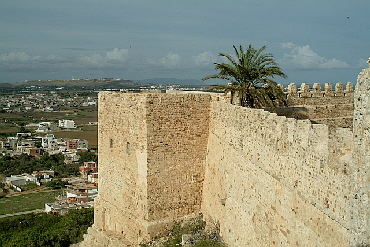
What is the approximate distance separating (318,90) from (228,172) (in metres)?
6.21

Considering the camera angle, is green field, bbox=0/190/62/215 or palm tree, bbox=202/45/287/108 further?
green field, bbox=0/190/62/215

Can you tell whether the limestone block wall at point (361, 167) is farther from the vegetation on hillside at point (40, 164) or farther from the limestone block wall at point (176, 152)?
the vegetation on hillside at point (40, 164)

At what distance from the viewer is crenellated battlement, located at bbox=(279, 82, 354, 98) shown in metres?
12.9

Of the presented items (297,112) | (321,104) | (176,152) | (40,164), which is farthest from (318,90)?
(40,164)

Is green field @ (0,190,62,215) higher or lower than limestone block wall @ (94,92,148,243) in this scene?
lower

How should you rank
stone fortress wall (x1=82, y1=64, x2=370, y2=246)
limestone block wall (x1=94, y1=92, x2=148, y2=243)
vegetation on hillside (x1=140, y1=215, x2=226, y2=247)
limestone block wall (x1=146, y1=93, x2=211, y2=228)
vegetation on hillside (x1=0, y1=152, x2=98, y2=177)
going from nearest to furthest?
stone fortress wall (x1=82, y1=64, x2=370, y2=246)
vegetation on hillside (x1=140, y1=215, x2=226, y2=247)
limestone block wall (x1=146, y1=93, x2=211, y2=228)
limestone block wall (x1=94, y1=92, x2=148, y2=243)
vegetation on hillside (x1=0, y1=152, x2=98, y2=177)

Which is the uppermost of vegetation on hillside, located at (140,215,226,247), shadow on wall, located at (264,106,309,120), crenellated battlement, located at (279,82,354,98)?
crenellated battlement, located at (279,82,354,98)

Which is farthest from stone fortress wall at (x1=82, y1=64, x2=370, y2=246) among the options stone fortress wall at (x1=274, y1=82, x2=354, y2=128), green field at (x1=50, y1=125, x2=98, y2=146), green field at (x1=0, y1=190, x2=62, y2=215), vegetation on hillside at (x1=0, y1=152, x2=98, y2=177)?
green field at (x1=50, y1=125, x2=98, y2=146)

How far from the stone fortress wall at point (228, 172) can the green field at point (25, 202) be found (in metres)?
36.9

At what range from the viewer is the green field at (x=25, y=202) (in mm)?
45444

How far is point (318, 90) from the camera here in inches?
532

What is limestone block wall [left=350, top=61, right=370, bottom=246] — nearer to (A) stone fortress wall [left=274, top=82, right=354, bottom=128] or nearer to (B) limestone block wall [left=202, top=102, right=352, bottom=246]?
(B) limestone block wall [left=202, top=102, right=352, bottom=246]

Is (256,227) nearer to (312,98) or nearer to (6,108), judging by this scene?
(312,98)

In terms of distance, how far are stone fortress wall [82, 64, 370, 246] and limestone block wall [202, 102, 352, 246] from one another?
13 mm
